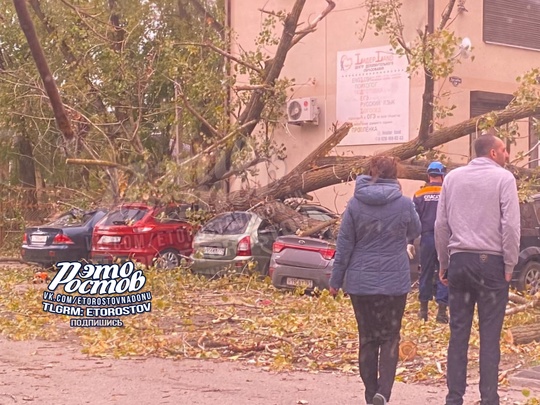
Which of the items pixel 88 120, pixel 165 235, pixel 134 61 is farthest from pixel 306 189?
pixel 134 61

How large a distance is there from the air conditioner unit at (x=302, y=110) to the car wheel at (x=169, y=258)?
5.48 m

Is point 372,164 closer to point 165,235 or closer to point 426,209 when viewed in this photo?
point 426,209

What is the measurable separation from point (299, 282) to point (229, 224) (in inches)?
110

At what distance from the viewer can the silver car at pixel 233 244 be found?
52.6 feet

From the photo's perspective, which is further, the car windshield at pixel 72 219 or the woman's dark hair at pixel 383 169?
the car windshield at pixel 72 219

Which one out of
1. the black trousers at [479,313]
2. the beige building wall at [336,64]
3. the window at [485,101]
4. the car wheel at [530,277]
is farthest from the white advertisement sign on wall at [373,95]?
the black trousers at [479,313]

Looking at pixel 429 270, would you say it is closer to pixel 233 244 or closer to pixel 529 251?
pixel 529 251

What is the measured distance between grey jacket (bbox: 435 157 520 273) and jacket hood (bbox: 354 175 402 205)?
400 millimetres

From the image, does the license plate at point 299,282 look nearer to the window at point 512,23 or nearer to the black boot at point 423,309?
the black boot at point 423,309

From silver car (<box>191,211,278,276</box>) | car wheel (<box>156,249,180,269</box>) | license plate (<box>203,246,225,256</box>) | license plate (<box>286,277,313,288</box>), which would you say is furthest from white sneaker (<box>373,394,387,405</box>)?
car wheel (<box>156,249,180,269</box>)

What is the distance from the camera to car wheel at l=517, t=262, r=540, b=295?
46.3 ft

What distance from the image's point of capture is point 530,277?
14.3m

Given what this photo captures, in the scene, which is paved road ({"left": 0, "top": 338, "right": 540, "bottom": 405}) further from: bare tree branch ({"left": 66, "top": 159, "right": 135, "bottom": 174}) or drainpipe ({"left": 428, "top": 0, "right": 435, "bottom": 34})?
drainpipe ({"left": 428, "top": 0, "right": 435, "bottom": 34})

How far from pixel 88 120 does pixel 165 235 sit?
282cm
